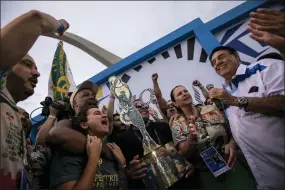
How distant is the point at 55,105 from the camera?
2166 mm

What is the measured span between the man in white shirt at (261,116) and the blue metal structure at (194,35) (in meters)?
1.14

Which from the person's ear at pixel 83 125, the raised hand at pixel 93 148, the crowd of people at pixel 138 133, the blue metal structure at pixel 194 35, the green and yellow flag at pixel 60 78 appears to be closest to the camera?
the crowd of people at pixel 138 133

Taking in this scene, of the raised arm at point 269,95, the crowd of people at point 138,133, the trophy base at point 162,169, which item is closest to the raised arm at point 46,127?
the crowd of people at point 138,133

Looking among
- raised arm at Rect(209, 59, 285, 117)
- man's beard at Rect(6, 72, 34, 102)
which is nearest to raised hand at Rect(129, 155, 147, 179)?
raised arm at Rect(209, 59, 285, 117)

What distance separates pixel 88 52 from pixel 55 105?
944 centimetres

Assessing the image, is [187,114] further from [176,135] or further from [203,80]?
[203,80]

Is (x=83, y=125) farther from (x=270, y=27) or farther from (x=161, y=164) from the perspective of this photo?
(x=270, y=27)

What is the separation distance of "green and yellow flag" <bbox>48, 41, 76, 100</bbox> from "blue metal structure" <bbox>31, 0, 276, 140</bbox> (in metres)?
0.70

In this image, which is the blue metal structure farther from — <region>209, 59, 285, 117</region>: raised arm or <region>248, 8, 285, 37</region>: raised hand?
<region>248, 8, 285, 37</region>: raised hand

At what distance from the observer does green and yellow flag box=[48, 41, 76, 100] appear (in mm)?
2480

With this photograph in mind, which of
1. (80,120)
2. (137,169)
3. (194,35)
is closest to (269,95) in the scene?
(137,169)

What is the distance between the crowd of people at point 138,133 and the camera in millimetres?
1144

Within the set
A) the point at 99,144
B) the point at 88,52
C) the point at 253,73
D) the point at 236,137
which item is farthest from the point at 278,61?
the point at 88,52

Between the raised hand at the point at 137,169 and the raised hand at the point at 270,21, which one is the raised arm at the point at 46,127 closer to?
the raised hand at the point at 137,169
